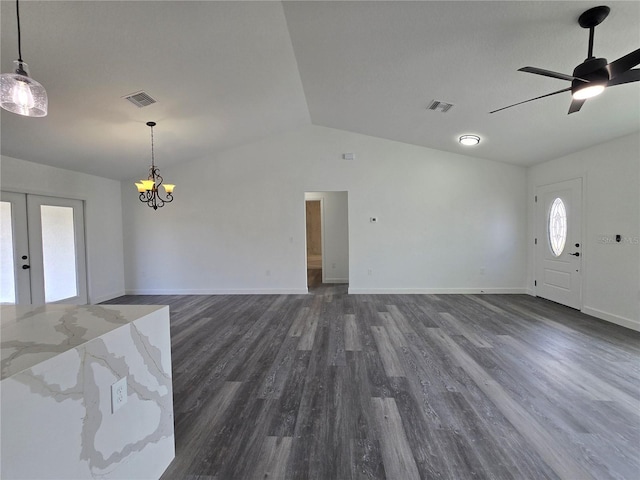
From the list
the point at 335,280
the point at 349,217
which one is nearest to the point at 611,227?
the point at 349,217

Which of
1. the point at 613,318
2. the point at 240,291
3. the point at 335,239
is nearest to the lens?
the point at 613,318

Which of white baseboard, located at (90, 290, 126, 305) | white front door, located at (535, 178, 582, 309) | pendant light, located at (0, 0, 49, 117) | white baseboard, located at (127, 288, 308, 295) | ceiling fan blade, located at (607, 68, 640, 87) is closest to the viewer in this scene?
pendant light, located at (0, 0, 49, 117)

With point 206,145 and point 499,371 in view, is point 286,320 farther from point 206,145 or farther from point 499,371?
point 206,145

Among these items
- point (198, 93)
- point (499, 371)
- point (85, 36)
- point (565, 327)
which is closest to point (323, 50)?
point (198, 93)

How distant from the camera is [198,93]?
12.0ft

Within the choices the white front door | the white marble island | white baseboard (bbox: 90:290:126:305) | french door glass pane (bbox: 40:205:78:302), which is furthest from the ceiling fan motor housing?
white baseboard (bbox: 90:290:126:305)

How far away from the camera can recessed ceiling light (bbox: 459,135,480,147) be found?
4.70m

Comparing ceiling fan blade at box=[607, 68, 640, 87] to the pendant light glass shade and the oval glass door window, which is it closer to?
the oval glass door window

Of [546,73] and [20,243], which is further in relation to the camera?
[20,243]

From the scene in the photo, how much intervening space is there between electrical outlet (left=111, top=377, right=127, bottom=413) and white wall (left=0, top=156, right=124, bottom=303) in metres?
4.72

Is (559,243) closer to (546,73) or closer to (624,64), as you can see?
(624,64)

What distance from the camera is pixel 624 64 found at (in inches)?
78.0

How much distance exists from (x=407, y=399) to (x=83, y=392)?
210cm

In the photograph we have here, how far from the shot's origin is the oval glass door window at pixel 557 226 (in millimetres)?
4810
